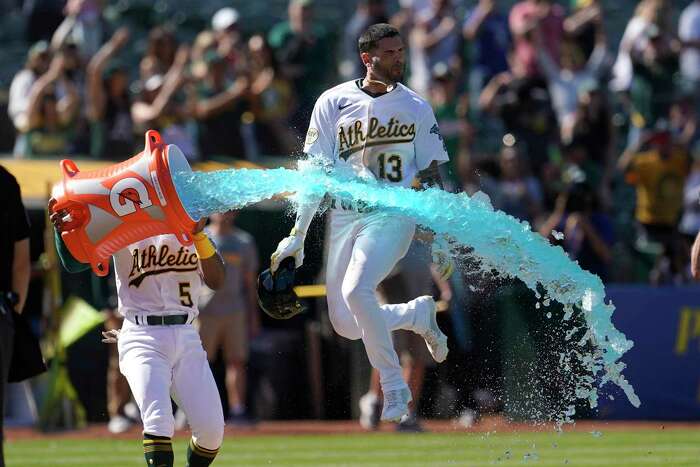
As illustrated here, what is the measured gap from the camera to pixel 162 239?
7.70 m

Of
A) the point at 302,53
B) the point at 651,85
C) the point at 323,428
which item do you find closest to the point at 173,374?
the point at 323,428

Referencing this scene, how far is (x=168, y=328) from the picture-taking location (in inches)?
301

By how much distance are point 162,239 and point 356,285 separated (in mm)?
1086

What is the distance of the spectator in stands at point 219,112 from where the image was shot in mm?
14797

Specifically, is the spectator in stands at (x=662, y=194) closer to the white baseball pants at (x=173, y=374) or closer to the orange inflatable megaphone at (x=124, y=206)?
the white baseball pants at (x=173, y=374)

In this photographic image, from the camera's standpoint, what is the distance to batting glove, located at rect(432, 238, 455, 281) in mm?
8102

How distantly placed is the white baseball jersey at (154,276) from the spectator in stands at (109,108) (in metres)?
7.18

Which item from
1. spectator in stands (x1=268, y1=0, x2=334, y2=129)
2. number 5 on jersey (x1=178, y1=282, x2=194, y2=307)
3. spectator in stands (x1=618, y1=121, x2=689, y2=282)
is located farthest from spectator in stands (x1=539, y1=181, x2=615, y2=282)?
number 5 on jersey (x1=178, y1=282, x2=194, y2=307)

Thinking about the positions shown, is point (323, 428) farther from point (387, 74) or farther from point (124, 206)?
point (124, 206)

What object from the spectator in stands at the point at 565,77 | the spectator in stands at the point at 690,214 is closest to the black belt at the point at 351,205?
the spectator in stands at the point at 690,214

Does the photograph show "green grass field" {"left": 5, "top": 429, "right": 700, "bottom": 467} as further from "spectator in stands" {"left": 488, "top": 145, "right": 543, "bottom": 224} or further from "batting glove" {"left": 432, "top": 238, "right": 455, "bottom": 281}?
"batting glove" {"left": 432, "top": 238, "right": 455, "bottom": 281}

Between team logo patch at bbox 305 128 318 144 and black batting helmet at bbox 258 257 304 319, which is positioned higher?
team logo patch at bbox 305 128 318 144

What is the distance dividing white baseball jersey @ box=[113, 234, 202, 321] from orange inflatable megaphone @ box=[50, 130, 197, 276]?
7.5 inches

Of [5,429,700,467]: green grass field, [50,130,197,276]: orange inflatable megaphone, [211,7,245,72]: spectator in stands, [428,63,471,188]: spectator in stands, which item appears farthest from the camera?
[211,7,245,72]: spectator in stands
